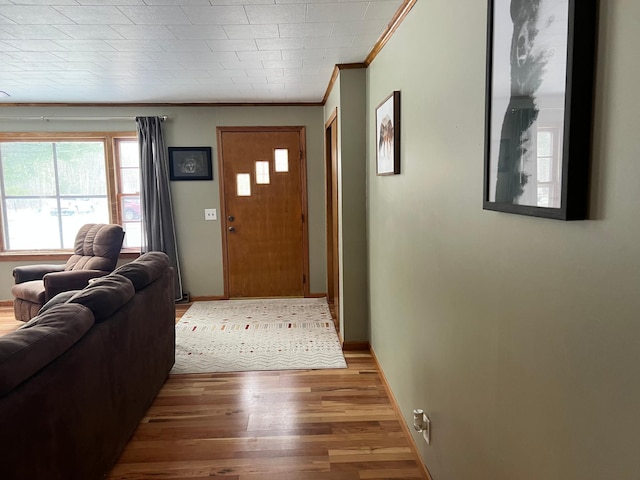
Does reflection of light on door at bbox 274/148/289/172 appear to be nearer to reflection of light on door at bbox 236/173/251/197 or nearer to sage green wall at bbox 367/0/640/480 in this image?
reflection of light on door at bbox 236/173/251/197

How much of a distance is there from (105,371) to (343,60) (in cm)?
258

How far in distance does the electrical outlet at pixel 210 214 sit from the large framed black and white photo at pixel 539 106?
413cm

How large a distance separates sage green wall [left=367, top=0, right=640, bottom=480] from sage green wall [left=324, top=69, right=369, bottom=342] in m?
0.79

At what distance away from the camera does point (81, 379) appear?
176 centimetres

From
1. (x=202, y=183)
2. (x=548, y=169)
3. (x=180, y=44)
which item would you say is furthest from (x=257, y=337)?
(x=548, y=169)

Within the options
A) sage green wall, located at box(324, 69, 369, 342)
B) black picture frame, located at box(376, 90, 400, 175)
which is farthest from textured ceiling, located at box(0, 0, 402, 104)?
black picture frame, located at box(376, 90, 400, 175)

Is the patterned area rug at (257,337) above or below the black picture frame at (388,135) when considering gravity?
below

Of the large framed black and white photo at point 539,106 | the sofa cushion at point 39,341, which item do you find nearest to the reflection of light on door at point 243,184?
the sofa cushion at point 39,341

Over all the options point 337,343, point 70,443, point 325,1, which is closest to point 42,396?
point 70,443

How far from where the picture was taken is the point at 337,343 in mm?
3732

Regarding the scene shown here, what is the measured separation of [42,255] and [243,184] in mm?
2450

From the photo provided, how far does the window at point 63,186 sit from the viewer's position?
489 cm

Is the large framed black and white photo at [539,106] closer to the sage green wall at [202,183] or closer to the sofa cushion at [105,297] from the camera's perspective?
the sofa cushion at [105,297]

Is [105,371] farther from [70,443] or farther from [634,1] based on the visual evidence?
[634,1]
